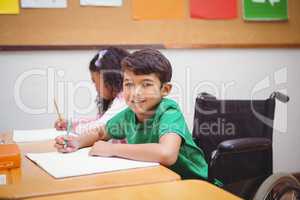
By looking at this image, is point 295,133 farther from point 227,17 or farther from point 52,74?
point 52,74

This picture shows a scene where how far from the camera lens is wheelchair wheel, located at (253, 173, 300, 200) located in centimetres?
91

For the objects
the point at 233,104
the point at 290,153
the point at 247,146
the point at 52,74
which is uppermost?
the point at 52,74

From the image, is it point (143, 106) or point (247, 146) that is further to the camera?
point (247, 146)

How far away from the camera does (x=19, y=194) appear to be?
0.84m

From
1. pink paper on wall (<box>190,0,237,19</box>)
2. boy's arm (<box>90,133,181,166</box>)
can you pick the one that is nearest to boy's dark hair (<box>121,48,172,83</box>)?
boy's arm (<box>90,133,181,166</box>)

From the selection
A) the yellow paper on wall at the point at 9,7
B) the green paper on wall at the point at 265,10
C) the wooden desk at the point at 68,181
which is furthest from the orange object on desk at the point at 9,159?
the green paper on wall at the point at 265,10

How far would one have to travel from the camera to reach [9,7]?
7.09ft

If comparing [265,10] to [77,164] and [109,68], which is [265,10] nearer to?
[109,68]

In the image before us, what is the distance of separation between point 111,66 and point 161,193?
1134 millimetres

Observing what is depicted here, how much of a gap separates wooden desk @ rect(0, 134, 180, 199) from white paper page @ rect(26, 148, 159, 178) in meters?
0.03

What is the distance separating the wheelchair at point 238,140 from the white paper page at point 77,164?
428mm

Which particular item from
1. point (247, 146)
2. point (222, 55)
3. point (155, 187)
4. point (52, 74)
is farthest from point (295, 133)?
point (155, 187)

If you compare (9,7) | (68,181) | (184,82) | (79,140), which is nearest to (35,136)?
(79,140)

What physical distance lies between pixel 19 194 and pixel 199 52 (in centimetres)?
183
